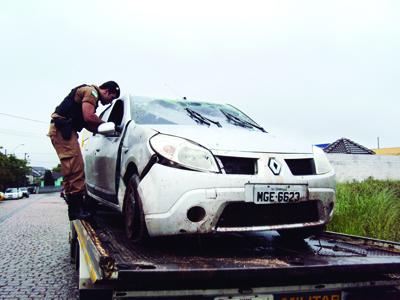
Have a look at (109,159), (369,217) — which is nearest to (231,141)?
(109,159)

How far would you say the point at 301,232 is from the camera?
3.30 meters

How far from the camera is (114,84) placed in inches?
178

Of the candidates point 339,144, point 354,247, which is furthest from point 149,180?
point 339,144

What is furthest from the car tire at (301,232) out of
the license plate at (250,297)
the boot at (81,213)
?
the boot at (81,213)

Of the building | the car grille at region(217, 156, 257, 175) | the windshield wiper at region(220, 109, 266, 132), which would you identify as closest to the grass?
the windshield wiper at region(220, 109, 266, 132)

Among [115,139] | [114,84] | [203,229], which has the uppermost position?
[114,84]

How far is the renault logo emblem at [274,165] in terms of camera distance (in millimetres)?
2895

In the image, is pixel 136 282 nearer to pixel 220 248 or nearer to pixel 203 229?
pixel 203 229

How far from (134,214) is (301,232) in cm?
131

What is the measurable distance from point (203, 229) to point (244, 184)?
1.30ft

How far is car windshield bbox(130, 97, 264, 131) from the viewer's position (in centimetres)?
379

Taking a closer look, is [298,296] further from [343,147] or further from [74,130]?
[343,147]

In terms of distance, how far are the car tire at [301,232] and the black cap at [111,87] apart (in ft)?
7.49

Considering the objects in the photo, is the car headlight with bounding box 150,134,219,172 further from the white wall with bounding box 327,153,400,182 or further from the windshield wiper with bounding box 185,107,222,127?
the white wall with bounding box 327,153,400,182
